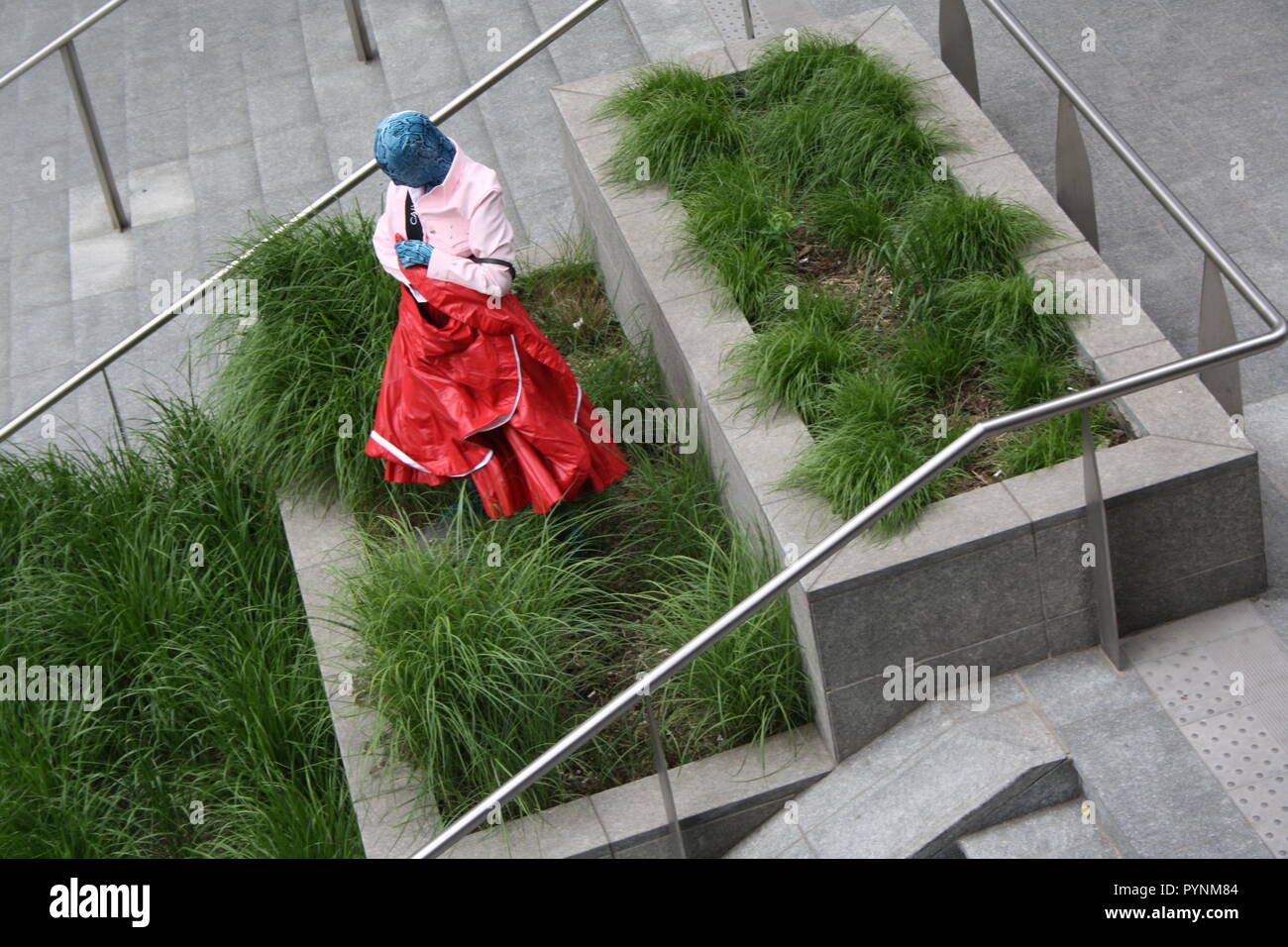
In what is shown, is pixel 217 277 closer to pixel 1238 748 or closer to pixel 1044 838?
pixel 1044 838

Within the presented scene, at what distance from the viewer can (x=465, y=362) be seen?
6020mm

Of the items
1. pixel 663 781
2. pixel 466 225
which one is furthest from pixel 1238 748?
pixel 466 225

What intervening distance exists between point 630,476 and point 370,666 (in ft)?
5.09

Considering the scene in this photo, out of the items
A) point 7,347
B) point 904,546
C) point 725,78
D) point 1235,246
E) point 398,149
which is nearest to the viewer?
point 904,546

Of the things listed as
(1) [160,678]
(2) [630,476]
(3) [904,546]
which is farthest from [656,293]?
(1) [160,678]

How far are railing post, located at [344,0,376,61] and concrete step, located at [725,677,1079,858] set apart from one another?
610cm

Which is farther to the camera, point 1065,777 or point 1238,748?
point 1065,777

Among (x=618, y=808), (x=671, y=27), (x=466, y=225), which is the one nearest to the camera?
(x=618, y=808)

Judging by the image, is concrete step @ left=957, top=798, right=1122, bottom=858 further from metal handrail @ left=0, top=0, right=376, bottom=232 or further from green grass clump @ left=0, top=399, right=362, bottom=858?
metal handrail @ left=0, top=0, right=376, bottom=232

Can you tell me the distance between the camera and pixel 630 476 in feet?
22.1

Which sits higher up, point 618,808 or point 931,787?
point 931,787

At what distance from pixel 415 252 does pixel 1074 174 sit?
2.79 metres

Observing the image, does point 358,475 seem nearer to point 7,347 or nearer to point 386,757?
point 386,757

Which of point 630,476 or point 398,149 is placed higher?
point 398,149
